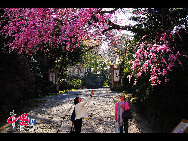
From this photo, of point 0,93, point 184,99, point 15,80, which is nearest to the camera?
point 184,99

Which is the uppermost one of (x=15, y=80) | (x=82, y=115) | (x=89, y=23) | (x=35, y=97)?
(x=89, y=23)

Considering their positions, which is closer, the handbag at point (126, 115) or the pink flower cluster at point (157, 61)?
the handbag at point (126, 115)

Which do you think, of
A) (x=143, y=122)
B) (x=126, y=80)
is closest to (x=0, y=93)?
(x=143, y=122)

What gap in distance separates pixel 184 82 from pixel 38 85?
1250cm

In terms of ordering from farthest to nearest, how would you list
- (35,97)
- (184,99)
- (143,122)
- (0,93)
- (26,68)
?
(35,97) < (26,68) < (0,93) < (143,122) < (184,99)

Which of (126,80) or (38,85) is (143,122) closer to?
(126,80)

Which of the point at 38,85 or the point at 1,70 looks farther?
the point at 38,85

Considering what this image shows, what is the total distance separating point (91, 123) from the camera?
7367mm

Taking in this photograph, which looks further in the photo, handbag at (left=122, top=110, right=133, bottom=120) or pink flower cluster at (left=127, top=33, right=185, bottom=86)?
pink flower cluster at (left=127, top=33, right=185, bottom=86)

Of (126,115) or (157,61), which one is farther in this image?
(157,61)

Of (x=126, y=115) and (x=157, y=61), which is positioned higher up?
(x=157, y=61)

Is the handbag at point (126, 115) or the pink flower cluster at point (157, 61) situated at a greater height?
the pink flower cluster at point (157, 61)

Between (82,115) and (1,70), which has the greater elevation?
(1,70)

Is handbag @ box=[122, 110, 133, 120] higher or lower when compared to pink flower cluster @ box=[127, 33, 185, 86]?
lower
